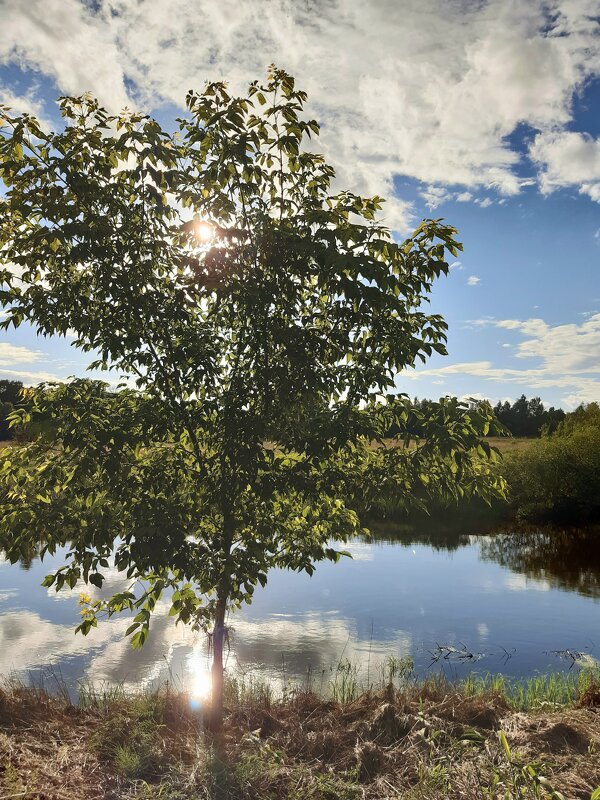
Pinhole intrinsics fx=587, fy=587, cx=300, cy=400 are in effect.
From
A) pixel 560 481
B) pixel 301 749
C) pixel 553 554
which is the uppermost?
pixel 560 481

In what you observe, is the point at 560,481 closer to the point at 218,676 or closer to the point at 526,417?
the point at 218,676

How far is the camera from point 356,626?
16734 mm

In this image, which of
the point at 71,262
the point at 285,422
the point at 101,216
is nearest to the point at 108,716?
the point at 285,422

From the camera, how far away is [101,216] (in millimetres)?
7070

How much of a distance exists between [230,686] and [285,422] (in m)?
5.43

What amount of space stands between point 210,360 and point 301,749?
16.3 feet

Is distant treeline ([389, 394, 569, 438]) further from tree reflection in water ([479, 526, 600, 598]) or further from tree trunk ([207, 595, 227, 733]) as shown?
tree trunk ([207, 595, 227, 733])

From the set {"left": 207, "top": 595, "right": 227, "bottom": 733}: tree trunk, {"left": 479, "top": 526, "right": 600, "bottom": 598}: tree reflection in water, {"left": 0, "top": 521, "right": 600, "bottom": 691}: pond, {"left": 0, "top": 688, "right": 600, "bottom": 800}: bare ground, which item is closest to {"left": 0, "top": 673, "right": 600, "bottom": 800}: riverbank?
{"left": 0, "top": 688, "right": 600, "bottom": 800}: bare ground

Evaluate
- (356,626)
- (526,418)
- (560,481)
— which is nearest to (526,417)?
(526,418)

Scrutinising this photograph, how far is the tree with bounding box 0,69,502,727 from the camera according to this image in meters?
6.64

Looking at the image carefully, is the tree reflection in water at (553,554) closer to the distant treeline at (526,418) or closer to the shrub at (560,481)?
the shrub at (560,481)

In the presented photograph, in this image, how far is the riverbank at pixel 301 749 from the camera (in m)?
6.04

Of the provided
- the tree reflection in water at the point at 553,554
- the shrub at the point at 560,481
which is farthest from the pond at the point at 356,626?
the shrub at the point at 560,481

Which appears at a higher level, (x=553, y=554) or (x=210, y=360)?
(x=210, y=360)
